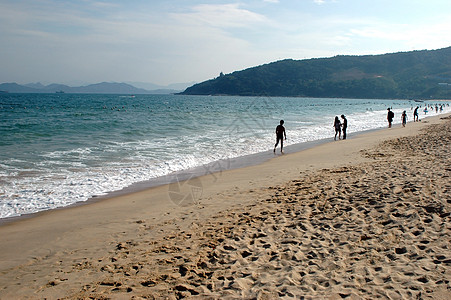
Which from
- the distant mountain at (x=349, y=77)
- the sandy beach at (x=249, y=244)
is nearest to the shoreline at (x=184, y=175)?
the sandy beach at (x=249, y=244)

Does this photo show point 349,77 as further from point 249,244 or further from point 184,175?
point 249,244

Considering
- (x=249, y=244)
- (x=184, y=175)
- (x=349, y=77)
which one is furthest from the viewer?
(x=349, y=77)

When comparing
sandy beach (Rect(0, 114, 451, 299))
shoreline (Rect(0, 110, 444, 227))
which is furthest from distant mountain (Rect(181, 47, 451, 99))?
sandy beach (Rect(0, 114, 451, 299))

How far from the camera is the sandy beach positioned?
3.71 meters

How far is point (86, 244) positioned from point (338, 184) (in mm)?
5537

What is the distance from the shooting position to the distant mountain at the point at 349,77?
148375 mm

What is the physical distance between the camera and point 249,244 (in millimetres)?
4797

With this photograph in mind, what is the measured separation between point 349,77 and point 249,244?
589 feet

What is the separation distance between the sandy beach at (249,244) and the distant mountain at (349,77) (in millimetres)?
146650

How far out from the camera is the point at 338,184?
25.7ft

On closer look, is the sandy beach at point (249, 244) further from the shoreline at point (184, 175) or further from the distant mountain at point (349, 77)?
the distant mountain at point (349, 77)

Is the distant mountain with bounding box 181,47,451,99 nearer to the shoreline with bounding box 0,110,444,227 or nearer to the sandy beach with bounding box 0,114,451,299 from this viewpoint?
the shoreline with bounding box 0,110,444,227

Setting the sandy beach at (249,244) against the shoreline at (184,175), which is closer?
the sandy beach at (249,244)

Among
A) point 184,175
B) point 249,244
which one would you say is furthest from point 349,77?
point 249,244
